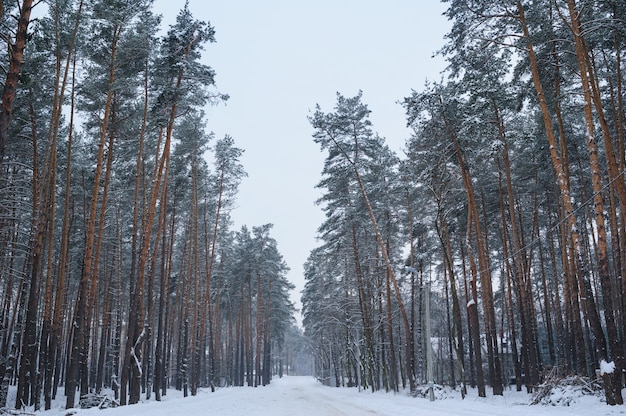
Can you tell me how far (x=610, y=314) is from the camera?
12.6 metres

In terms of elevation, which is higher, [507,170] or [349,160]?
[349,160]

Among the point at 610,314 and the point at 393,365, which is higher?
the point at 610,314

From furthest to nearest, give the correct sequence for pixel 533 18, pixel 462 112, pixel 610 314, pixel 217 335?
pixel 217 335, pixel 462 112, pixel 533 18, pixel 610 314

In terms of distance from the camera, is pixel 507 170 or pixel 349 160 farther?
pixel 349 160

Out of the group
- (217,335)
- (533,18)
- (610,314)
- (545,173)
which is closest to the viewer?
(610,314)

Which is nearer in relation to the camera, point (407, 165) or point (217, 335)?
point (407, 165)

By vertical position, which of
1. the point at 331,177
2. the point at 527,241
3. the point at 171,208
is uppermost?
the point at 331,177

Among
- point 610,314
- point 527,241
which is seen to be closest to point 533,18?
point 610,314

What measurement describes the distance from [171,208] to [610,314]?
75.3 ft

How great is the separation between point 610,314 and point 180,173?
75.2 ft

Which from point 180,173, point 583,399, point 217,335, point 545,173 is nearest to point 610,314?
point 583,399

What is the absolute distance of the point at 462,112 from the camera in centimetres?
2009

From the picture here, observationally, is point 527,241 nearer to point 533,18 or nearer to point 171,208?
point 533,18

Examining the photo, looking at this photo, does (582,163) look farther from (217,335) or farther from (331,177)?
(217,335)
